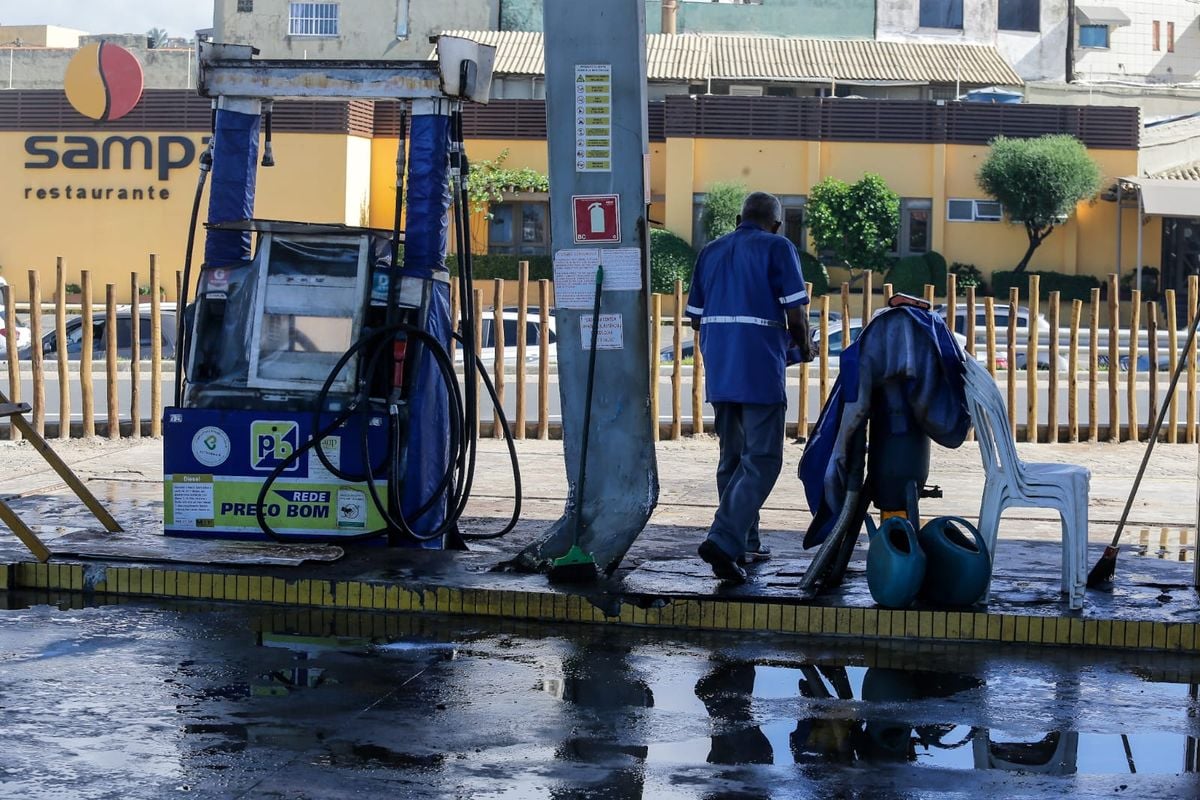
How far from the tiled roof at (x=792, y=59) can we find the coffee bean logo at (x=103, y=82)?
1063cm

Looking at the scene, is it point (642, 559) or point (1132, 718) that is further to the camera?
point (642, 559)

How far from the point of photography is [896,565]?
7273mm

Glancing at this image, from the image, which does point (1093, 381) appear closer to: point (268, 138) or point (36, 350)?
point (268, 138)

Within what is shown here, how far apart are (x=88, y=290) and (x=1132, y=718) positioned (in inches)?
437

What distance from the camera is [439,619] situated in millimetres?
7586

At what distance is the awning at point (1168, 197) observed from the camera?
128 feet

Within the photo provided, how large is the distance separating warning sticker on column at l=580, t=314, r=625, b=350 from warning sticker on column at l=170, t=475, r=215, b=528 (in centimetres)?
221

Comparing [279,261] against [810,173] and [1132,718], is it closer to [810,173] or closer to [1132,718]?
[1132,718]

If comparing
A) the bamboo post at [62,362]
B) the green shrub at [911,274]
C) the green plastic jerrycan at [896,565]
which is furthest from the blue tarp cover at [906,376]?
the green shrub at [911,274]

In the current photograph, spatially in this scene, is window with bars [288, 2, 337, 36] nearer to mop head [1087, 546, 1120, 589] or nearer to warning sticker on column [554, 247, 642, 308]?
warning sticker on column [554, 247, 642, 308]

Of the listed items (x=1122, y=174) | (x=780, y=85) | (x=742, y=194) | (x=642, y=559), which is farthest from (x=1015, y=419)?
(x=780, y=85)

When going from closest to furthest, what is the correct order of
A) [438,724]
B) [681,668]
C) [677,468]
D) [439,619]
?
[438,724] < [681,668] < [439,619] < [677,468]

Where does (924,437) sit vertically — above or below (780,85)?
below

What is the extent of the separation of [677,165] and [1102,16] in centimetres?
2347
